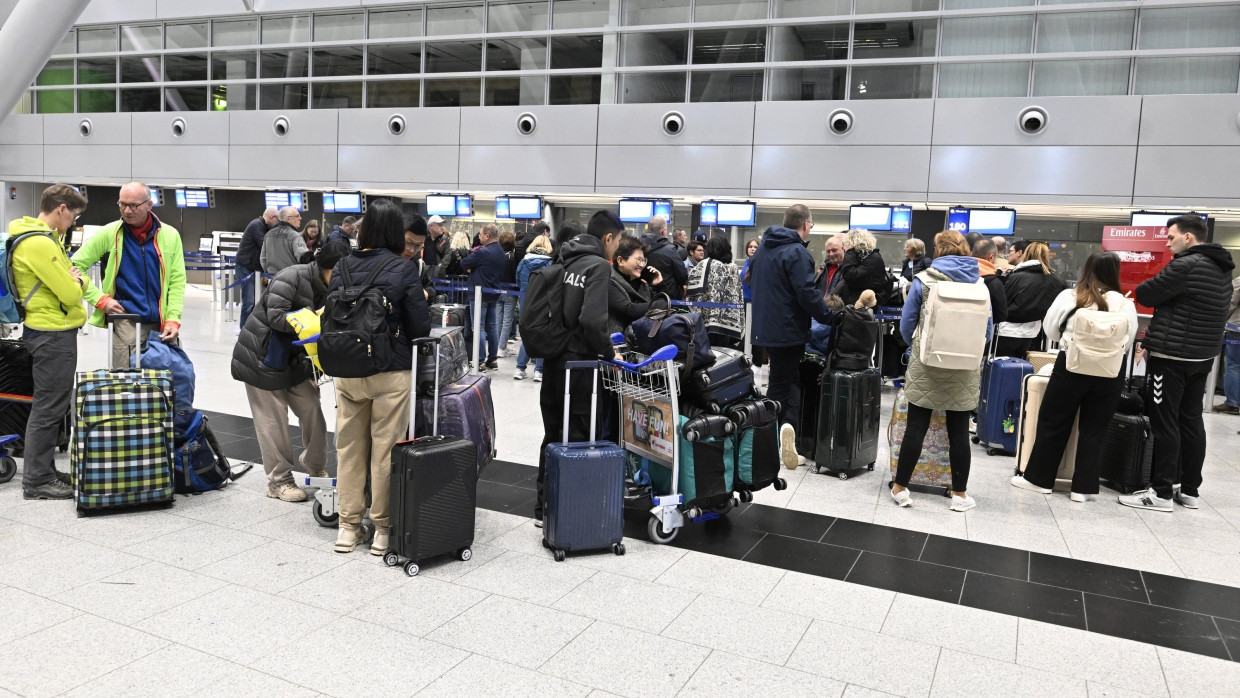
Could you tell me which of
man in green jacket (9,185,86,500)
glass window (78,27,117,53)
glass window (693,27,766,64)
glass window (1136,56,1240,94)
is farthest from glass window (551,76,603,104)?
man in green jacket (9,185,86,500)

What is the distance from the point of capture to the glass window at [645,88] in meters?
17.0

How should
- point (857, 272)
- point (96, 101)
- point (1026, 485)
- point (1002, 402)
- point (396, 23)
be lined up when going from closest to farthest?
point (1026, 485) < point (1002, 402) < point (857, 272) < point (396, 23) < point (96, 101)

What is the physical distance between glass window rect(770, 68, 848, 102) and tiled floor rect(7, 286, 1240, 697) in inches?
473

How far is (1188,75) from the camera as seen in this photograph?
1391 cm

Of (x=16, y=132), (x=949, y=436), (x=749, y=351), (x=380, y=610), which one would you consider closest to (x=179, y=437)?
(x=380, y=610)

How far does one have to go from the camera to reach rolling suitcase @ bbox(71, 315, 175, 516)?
444 centimetres

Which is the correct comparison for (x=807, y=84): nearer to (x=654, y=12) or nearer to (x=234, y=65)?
(x=654, y=12)

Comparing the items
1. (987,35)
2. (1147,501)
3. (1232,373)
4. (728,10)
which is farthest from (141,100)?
(1147,501)

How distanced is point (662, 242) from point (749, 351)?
8.28 ft

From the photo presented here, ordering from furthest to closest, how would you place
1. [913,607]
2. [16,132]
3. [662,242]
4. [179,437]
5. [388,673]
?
[16,132] < [662,242] < [179,437] < [913,607] < [388,673]

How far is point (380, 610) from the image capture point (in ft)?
11.5

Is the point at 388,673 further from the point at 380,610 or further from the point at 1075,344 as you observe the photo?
the point at 1075,344

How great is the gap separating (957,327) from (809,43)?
1241 centimetres

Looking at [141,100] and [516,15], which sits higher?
[516,15]
